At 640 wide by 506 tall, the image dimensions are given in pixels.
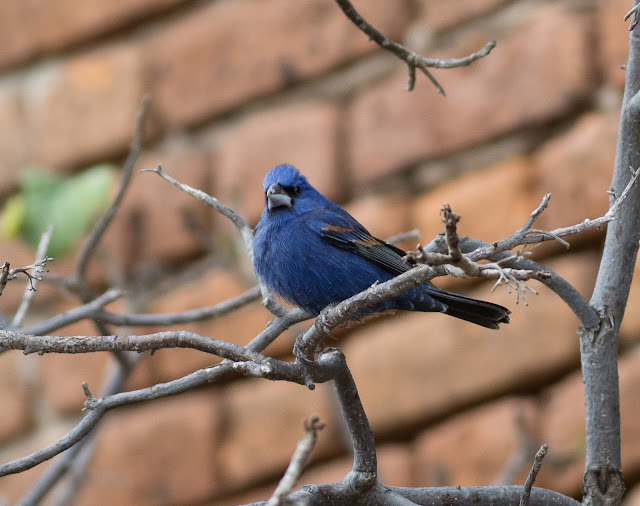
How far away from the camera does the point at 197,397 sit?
11.8ft

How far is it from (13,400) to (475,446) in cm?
188

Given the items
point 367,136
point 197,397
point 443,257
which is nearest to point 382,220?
point 367,136

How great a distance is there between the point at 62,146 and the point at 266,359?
2708mm

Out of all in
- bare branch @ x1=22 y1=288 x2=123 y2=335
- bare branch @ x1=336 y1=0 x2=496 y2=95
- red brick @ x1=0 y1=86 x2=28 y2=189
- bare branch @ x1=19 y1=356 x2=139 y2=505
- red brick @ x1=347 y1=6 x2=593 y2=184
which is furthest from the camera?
red brick @ x1=0 y1=86 x2=28 y2=189

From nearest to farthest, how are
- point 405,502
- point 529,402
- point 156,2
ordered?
point 405,502
point 529,402
point 156,2

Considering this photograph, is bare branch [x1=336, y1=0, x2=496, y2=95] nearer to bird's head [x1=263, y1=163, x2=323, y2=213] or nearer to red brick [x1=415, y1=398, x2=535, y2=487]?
bird's head [x1=263, y1=163, x2=323, y2=213]

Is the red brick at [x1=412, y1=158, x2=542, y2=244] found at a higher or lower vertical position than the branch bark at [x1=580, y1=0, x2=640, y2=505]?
higher

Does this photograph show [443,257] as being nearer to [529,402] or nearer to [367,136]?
[529,402]

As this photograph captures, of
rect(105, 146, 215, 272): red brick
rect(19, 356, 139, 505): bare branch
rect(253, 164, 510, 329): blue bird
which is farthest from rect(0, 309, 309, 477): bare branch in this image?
rect(105, 146, 215, 272): red brick

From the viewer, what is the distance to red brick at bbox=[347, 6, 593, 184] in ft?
10.3

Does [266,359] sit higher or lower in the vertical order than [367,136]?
lower

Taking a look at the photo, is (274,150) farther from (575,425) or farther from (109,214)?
(575,425)

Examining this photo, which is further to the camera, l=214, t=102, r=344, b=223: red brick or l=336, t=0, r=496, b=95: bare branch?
l=214, t=102, r=344, b=223: red brick

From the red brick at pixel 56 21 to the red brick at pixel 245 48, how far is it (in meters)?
0.16
